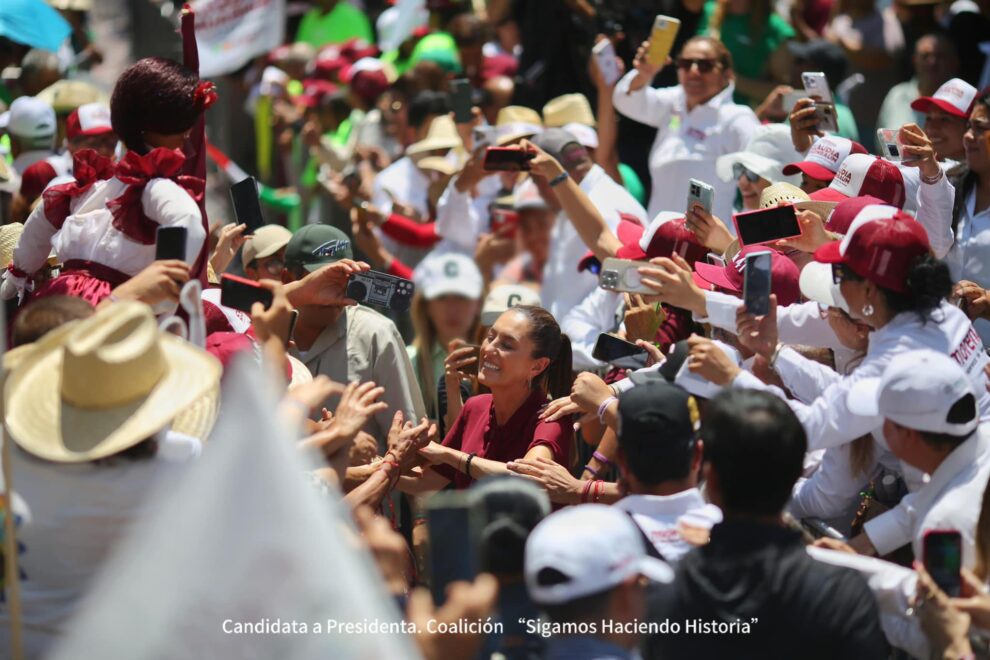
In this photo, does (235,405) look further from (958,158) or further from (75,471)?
(958,158)

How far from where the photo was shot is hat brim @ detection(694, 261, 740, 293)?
194 inches

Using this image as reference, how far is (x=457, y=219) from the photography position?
8.34 m

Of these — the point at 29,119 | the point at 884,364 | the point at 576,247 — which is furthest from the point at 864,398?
the point at 29,119

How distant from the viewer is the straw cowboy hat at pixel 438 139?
9.19 meters

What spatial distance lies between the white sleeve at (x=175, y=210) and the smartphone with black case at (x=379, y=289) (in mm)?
785

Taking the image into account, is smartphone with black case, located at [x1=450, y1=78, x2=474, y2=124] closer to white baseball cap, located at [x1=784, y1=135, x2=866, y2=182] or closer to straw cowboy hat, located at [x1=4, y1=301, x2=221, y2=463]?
white baseball cap, located at [x1=784, y1=135, x2=866, y2=182]

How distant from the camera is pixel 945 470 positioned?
3.78 meters

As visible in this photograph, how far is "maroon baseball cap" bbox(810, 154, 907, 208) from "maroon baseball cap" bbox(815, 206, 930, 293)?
130 centimetres

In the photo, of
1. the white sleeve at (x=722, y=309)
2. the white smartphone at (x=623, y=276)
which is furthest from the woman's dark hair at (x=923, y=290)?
the white smartphone at (x=623, y=276)

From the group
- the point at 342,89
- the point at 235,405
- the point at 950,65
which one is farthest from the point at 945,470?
the point at 342,89

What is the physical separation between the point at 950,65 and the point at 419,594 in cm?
639

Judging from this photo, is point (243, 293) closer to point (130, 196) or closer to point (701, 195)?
point (130, 196)

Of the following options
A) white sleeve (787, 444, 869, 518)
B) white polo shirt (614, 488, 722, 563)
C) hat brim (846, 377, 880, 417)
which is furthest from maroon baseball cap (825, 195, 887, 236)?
white polo shirt (614, 488, 722, 563)

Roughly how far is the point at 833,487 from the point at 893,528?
0.43 meters
